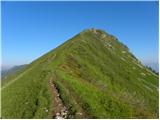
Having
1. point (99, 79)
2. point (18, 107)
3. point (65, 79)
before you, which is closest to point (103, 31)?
point (99, 79)

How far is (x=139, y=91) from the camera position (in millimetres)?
94312

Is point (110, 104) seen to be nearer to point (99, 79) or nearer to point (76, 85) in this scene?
point (76, 85)

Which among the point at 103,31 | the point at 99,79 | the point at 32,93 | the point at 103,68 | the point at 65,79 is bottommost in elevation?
the point at 32,93

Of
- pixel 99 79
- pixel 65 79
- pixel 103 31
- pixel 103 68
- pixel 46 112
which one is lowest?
pixel 46 112

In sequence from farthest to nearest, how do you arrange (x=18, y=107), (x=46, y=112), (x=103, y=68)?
(x=103, y=68), (x=18, y=107), (x=46, y=112)

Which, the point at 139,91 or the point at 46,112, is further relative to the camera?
the point at 139,91

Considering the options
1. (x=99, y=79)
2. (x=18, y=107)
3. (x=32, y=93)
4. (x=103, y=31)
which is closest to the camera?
(x=18, y=107)

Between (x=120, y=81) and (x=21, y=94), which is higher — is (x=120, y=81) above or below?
above

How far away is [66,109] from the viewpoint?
116 ft

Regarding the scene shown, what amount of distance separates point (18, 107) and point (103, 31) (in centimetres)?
15210

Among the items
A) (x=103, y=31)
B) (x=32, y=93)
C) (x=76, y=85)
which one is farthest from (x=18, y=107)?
(x=103, y=31)

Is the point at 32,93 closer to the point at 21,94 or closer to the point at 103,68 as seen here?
the point at 21,94

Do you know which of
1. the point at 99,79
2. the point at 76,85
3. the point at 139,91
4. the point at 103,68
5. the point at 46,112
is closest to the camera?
the point at 46,112

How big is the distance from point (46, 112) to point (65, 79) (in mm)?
17462
